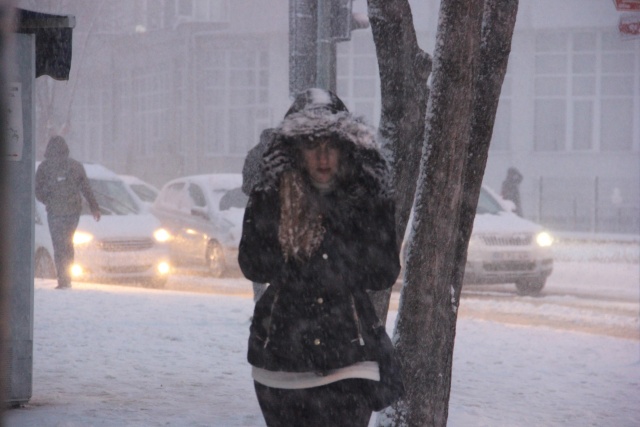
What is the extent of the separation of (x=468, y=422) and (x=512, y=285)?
1051 centimetres

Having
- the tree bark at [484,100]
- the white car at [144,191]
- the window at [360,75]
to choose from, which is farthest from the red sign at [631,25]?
the window at [360,75]

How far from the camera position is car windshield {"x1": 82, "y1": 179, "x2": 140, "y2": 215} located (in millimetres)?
15953

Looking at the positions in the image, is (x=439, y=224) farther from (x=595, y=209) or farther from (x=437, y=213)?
(x=595, y=209)

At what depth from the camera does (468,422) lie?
641 cm

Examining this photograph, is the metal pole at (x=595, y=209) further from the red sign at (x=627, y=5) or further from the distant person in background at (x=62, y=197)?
the red sign at (x=627, y=5)

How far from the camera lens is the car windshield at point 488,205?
1595 cm

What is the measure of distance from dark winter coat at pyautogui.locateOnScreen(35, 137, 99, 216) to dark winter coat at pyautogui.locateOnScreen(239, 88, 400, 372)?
10.1m

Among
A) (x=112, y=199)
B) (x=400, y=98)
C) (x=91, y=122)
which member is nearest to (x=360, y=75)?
(x=91, y=122)

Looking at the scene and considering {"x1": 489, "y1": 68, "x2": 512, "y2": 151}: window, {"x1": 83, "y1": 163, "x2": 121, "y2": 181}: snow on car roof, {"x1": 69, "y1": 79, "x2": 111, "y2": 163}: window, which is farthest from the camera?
{"x1": 69, "y1": 79, "x2": 111, "y2": 163}: window

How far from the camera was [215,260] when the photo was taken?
1745 centimetres

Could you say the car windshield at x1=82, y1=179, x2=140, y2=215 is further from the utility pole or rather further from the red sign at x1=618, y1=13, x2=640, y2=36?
the red sign at x1=618, y1=13, x2=640, y2=36

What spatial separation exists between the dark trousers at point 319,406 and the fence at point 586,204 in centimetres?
2679

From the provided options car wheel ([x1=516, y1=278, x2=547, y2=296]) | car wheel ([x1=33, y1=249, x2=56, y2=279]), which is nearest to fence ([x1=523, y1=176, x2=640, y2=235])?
car wheel ([x1=516, y1=278, x2=547, y2=296])

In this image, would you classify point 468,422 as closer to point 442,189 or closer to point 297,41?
point 442,189
